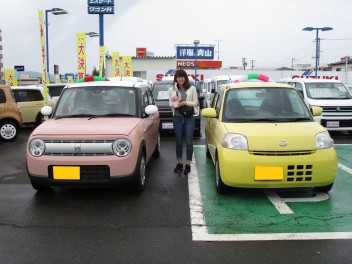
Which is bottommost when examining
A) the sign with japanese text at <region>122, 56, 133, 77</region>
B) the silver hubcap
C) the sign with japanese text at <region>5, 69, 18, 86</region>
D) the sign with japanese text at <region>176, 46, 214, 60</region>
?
the silver hubcap

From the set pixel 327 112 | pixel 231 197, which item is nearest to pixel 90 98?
pixel 231 197

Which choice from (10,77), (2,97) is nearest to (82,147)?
(2,97)

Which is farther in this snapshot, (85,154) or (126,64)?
(126,64)

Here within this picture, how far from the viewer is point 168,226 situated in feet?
13.0

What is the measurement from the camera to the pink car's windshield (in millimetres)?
5469

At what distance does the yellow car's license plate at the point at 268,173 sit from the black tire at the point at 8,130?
7.84 meters

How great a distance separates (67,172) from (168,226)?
148cm

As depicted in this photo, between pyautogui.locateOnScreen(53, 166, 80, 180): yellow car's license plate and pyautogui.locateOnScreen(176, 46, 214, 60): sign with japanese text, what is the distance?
2743 cm

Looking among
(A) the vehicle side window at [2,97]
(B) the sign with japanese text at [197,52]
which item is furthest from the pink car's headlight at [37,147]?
(B) the sign with japanese text at [197,52]

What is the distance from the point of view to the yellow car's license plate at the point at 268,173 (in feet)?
14.4

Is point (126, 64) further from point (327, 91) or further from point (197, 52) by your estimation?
point (327, 91)

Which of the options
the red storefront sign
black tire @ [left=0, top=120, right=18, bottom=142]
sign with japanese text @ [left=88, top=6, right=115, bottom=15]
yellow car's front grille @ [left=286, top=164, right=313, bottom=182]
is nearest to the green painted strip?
yellow car's front grille @ [left=286, top=164, right=313, bottom=182]

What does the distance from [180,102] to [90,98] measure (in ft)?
4.72

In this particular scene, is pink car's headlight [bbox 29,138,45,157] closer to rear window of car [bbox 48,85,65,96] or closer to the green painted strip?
the green painted strip
